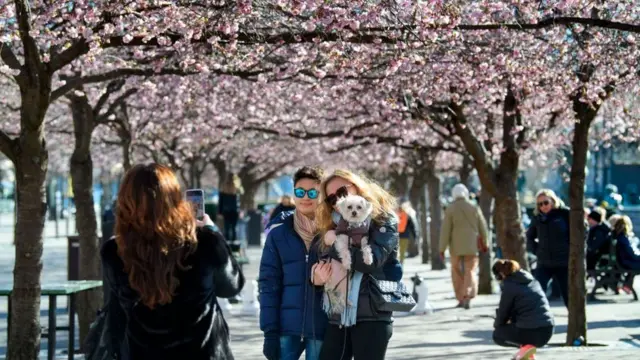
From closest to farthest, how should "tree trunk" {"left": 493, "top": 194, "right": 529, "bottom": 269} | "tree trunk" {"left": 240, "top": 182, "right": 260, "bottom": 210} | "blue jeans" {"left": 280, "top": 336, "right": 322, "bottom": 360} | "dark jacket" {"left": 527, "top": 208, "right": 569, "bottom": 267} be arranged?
"blue jeans" {"left": 280, "top": 336, "right": 322, "bottom": 360}
"dark jacket" {"left": 527, "top": 208, "right": 569, "bottom": 267}
"tree trunk" {"left": 493, "top": 194, "right": 529, "bottom": 269}
"tree trunk" {"left": 240, "top": 182, "right": 260, "bottom": 210}

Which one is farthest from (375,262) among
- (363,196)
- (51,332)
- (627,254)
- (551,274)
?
(627,254)

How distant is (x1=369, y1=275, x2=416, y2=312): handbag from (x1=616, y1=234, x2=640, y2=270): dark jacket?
14.2m

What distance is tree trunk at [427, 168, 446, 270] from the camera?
30.9m

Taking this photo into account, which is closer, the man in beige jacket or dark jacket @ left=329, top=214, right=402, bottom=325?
dark jacket @ left=329, top=214, right=402, bottom=325

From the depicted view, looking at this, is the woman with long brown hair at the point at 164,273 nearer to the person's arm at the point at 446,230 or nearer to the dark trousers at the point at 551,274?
the dark trousers at the point at 551,274

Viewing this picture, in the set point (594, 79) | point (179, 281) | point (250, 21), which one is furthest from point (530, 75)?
point (179, 281)

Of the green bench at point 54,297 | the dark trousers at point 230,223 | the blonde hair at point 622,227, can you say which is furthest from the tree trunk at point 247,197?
the green bench at point 54,297

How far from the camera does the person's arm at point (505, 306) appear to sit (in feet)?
39.5

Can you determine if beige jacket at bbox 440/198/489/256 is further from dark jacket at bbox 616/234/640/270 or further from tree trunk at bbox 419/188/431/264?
tree trunk at bbox 419/188/431/264

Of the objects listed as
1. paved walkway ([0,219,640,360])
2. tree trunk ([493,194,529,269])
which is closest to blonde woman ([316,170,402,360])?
paved walkway ([0,219,640,360])

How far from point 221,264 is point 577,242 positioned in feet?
29.3

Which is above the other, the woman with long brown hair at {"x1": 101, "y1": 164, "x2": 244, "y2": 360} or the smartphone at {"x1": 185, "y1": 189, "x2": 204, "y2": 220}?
the smartphone at {"x1": 185, "y1": 189, "x2": 204, "y2": 220}

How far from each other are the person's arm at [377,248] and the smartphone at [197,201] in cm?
138

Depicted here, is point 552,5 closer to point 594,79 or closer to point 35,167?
point 594,79
